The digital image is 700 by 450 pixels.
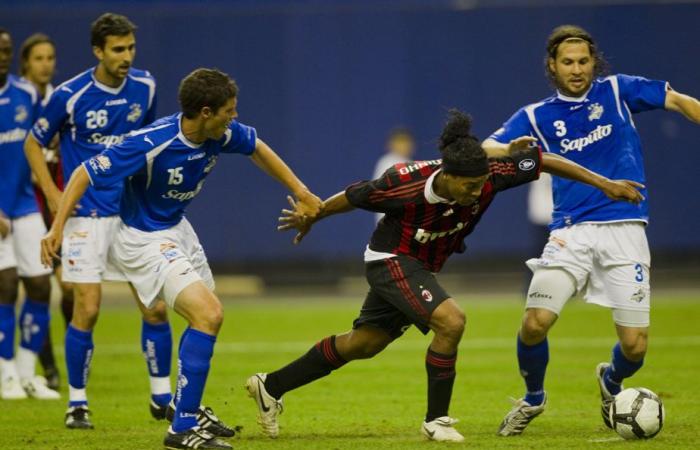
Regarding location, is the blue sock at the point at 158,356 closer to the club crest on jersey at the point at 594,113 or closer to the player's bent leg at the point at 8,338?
the player's bent leg at the point at 8,338

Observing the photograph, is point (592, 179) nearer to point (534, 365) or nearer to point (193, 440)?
point (534, 365)

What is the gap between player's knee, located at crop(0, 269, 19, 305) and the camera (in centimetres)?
1018

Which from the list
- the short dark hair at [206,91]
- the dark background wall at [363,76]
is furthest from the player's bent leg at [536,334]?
the dark background wall at [363,76]

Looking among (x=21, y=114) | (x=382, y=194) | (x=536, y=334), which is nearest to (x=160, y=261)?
(x=382, y=194)

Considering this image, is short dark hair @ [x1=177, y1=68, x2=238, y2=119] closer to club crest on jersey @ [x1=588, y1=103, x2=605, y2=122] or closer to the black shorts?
the black shorts

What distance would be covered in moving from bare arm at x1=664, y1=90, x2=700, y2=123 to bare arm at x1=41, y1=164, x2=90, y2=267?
366 cm

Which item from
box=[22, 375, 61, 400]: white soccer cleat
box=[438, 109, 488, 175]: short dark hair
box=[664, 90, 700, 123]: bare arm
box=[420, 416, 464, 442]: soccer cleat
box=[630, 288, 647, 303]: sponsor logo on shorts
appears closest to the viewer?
box=[438, 109, 488, 175]: short dark hair

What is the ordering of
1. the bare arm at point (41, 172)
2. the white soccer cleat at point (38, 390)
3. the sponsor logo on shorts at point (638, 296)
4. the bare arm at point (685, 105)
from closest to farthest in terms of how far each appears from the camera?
the bare arm at point (685, 105), the sponsor logo on shorts at point (638, 296), the bare arm at point (41, 172), the white soccer cleat at point (38, 390)

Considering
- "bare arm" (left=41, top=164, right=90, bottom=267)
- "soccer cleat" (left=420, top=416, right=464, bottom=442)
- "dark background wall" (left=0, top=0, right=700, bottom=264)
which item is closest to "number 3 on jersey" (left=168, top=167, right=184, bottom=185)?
"bare arm" (left=41, top=164, right=90, bottom=267)

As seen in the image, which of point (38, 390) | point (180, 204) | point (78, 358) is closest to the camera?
point (180, 204)

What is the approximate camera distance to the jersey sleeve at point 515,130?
7898 mm

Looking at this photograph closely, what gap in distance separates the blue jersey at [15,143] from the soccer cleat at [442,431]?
178 inches

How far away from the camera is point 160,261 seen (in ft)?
25.2

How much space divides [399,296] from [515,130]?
1407mm
